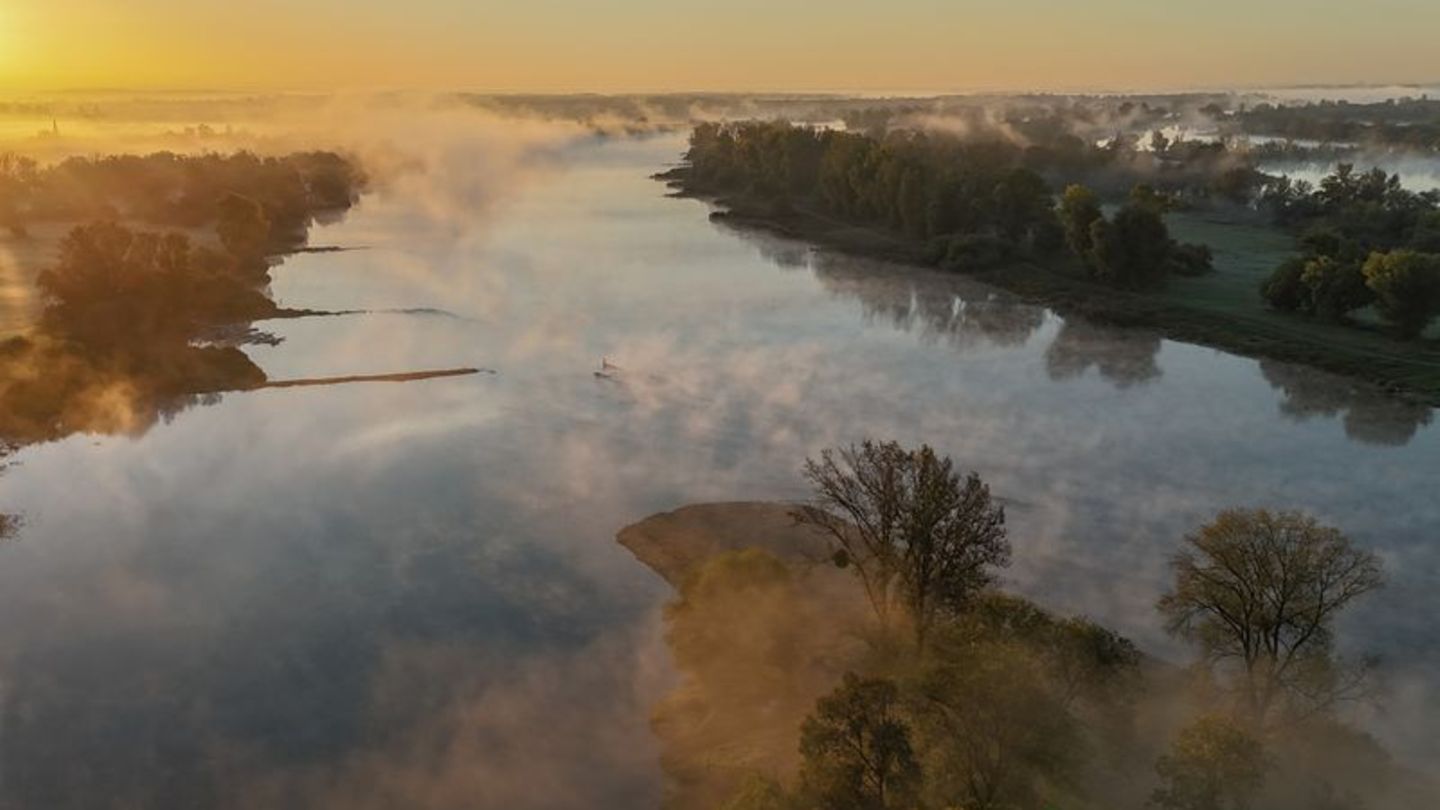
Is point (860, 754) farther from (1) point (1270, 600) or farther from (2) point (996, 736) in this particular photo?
(1) point (1270, 600)

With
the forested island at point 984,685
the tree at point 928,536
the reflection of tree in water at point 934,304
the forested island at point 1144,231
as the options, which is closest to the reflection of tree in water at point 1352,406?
the forested island at point 1144,231

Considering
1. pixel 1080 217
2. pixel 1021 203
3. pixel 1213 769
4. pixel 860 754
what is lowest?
pixel 860 754

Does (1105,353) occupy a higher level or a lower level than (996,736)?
lower

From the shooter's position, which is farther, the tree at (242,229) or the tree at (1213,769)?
the tree at (242,229)

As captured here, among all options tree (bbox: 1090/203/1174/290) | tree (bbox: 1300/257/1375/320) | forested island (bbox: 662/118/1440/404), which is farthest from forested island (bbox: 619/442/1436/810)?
tree (bbox: 1090/203/1174/290)

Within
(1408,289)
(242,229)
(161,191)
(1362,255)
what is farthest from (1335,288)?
(161,191)

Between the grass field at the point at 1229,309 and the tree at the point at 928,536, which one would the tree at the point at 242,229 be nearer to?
the grass field at the point at 1229,309

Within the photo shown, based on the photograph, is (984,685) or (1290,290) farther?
(1290,290)
